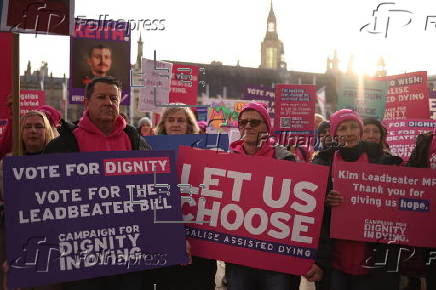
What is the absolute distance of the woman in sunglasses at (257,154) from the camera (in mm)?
3111

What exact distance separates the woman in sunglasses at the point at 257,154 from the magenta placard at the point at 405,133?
12.7 ft

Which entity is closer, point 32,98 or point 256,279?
point 256,279

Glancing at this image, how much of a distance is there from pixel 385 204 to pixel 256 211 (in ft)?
2.82

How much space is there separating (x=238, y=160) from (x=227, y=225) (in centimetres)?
42

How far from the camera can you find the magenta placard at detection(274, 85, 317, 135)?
9.20 metres

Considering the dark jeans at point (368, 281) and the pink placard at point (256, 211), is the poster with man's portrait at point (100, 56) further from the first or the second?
the dark jeans at point (368, 281)

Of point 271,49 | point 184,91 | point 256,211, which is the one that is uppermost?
point 271,49

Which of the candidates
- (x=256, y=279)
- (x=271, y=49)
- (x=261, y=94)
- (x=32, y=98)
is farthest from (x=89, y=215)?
(x=271, y=49)

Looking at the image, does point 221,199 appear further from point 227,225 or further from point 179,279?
point 179,279

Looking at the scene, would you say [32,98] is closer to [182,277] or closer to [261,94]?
[182,277]

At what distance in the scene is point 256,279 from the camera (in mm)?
3158

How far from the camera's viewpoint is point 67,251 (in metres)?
2.71

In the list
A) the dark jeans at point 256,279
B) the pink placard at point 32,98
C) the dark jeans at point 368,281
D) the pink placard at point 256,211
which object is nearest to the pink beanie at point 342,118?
the pink placard at point 256,211

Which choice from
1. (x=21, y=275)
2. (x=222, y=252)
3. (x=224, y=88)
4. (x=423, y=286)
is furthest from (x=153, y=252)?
(x=224, y=88)
